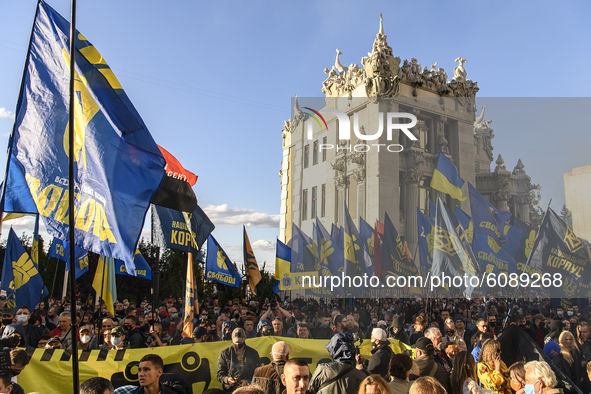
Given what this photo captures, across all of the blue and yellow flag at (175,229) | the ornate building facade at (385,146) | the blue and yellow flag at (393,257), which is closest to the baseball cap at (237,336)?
the blue and yellow flag at (175,229)

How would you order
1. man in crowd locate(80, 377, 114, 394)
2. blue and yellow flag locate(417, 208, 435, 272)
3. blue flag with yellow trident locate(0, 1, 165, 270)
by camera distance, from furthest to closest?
blue and yellow flag locate(417, 208, 435, 272), blue flag with yellow trident locate(0, 1, 165, 270), man in crowd locate(80, 377, 114, 394)

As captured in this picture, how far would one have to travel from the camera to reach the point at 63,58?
17.7 feet

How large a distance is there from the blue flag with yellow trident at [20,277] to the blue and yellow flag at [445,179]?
39.5ft

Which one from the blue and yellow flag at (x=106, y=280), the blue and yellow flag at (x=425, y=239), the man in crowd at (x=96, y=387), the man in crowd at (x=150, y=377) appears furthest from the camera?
the blue and yellow flag at (x=425, y=239)

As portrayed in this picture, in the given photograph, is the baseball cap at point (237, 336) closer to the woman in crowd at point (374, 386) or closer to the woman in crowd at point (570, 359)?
the woman in crowd at point (374, 386)

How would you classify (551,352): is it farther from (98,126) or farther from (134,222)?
(98,126)

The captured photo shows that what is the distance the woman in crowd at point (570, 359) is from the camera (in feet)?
23.2

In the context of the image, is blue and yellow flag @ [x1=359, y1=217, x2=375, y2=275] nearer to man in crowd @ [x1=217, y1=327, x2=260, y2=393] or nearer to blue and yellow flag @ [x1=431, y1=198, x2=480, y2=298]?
blue and yellow flag @ [x1=431, y1=198, x2=480, y2=298]

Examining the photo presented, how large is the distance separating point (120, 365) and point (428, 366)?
3661 millimetres

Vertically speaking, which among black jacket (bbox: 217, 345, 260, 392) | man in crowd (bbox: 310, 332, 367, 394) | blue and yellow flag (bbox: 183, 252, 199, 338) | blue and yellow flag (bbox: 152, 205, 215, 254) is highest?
blue and yellow flag (bbox: 152, 205, 215, 254)

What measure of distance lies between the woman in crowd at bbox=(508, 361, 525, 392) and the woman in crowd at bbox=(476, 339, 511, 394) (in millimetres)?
99

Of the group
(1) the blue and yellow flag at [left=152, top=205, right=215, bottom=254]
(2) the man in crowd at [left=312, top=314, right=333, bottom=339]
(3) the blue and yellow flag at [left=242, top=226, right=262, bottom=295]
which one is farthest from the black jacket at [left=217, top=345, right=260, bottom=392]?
(3) the blue and yellow flag at [left=242, top=226, right=262, bottom=295]

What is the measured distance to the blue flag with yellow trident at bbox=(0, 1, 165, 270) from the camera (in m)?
4.93

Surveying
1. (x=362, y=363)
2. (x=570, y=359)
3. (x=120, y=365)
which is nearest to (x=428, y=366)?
(x=362, y=363)
